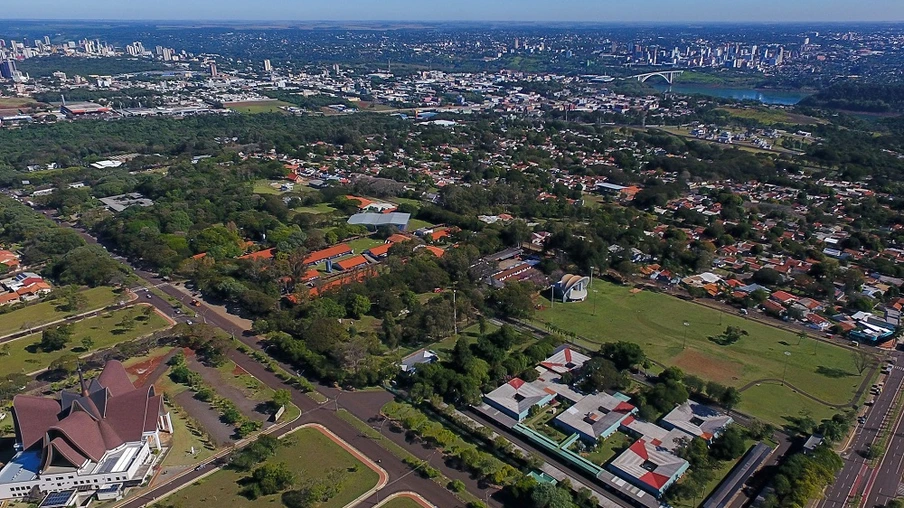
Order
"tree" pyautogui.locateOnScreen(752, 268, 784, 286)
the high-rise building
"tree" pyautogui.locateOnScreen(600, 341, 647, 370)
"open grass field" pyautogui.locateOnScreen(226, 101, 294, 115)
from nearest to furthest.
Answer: "tree" pyautogui.locateOnScreen(600, 341, 647, 370) < "tree" pyautogui.locateOnScreen(752, 268, 784, 286) < "open grass field" pyautogui.locateOnScreen(226, 101, 294, 115) < the high-rise building

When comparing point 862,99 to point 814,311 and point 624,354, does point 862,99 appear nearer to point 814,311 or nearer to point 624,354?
point 814,311

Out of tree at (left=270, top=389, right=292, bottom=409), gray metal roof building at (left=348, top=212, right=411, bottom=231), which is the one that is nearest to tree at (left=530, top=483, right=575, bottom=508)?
tree at (left=270, top=389, right=292, bottom=409)

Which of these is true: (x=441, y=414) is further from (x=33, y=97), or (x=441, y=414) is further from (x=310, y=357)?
(x=33, y=97)

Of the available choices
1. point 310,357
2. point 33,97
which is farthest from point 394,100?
point 310,357

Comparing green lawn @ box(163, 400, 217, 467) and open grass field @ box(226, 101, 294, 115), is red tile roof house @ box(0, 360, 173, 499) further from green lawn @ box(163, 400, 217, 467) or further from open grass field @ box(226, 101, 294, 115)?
open grass field @ box(226, 101, 294, 115)

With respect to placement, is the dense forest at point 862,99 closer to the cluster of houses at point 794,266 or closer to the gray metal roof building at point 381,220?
the cluster of houses at point 794,266
